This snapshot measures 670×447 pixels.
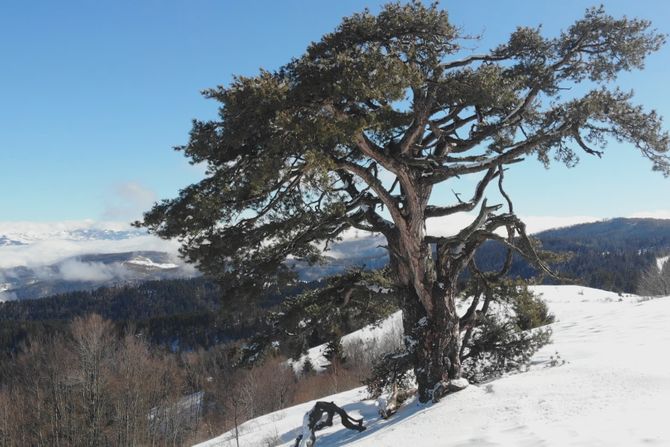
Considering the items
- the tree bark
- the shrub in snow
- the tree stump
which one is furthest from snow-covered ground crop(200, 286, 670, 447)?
the tree bark

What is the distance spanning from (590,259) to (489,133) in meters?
166

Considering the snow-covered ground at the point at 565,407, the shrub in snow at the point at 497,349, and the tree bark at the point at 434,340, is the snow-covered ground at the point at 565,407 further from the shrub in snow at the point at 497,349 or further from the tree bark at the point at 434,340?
the tree bark at the point at 434,340

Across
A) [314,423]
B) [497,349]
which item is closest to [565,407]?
[497,349]

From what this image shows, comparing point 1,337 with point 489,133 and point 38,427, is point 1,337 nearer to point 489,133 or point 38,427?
point 38,427

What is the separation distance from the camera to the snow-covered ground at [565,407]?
5430 millimetres

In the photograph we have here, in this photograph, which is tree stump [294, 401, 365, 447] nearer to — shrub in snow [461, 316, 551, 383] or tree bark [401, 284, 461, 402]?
tree bark [401, 284, 461, 402]

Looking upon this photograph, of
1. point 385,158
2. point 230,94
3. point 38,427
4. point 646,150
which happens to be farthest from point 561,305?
point 38,427

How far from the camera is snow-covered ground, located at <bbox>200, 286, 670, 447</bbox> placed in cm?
543

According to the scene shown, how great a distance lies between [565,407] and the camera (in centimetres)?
643

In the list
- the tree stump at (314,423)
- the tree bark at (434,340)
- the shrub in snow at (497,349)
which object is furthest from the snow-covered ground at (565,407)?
the tree bark at (434,340)

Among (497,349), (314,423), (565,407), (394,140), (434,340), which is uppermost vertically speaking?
(394,140)

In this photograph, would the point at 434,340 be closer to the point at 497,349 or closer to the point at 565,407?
the point at 497,349

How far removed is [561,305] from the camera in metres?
34.6

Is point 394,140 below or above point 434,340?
above
